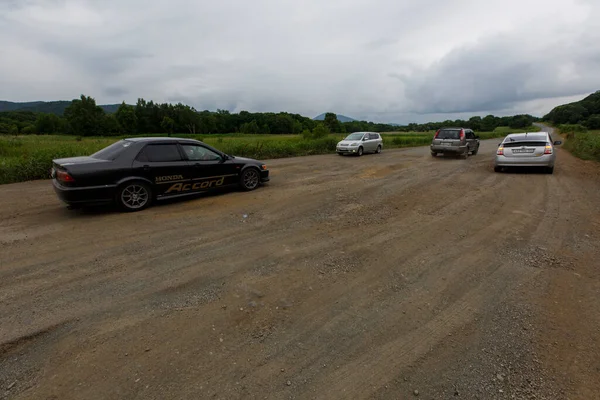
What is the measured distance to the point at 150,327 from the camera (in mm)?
2570

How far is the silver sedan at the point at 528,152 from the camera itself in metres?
10.1

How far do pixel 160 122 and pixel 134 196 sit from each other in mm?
91757

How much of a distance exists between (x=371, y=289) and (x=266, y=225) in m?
2.52

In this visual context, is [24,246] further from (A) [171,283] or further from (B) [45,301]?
(A) [171,283]

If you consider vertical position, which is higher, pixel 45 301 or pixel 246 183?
pixel 246 183

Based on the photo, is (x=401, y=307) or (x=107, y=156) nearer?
(x=401, y=307)

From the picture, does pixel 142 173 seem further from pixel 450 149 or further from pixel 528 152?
pixel 450 149

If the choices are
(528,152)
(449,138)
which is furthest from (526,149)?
(449,138)

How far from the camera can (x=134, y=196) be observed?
19.8 feet

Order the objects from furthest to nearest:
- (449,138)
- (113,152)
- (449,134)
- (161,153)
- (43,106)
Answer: (43,106), (449,134), (449,138), (161,153), (113,152)

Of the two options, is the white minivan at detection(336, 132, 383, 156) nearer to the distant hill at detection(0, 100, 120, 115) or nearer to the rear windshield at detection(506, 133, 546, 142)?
the rear windshield at detection(506, 133, 546, 142)

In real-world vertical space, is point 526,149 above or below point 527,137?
below

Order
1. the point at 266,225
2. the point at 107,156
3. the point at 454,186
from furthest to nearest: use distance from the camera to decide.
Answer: the point at 454,186 < the point at 107,156 < the point at 266,225

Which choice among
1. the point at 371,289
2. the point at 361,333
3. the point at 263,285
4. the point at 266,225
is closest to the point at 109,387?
the point at 263,285
